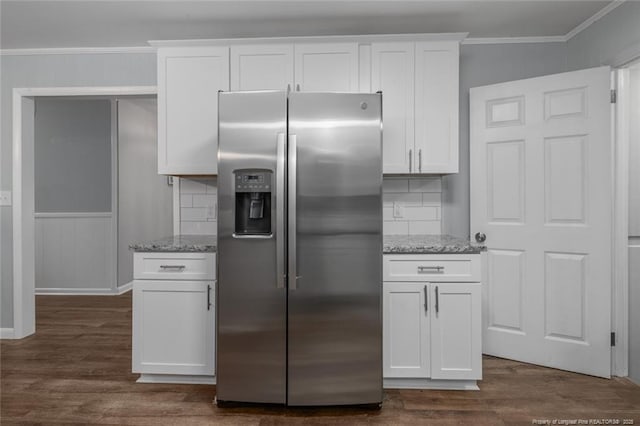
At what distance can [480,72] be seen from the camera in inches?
120

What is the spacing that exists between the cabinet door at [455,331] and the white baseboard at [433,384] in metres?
0.08

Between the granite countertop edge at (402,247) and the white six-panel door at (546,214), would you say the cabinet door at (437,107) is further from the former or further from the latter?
the granite countertop edge at (402,247)

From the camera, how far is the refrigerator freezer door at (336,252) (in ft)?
6.93

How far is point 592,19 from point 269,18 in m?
2.27

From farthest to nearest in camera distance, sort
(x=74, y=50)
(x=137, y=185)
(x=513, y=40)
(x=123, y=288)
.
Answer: (x=137, y=185)
(x=123, y=288)
(x=74, y=50)
(x=513, y=40)

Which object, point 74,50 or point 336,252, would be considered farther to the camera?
point 74,50

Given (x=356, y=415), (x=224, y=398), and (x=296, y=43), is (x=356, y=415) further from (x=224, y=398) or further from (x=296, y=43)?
(x=296, y=43)

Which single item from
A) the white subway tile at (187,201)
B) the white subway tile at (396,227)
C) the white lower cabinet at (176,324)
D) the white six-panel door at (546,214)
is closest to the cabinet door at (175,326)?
the white lower cabinet at (176,324)

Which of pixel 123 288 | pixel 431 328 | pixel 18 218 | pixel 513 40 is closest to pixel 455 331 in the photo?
pixel 431 328

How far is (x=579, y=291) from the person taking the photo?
259cm

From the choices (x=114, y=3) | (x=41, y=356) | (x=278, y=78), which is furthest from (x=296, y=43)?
(x=41, y=356)

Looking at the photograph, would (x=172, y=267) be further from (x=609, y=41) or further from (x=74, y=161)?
(x=74, y=161)

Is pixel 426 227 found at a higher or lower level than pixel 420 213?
lower

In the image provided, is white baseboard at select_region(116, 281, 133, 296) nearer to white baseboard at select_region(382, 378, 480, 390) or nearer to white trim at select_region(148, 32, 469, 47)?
white trim at select_region(148, 32, 469, 47)
